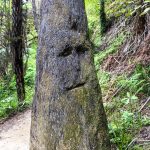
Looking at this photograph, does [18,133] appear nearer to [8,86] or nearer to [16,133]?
[16,133]

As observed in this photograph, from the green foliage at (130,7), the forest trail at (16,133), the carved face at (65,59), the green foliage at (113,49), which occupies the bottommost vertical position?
the forest trail at (16,133)

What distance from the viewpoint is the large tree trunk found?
13.4 ft

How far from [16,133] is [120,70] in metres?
2.94

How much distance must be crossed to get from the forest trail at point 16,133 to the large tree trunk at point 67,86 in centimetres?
261

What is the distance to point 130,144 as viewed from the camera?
4777mm

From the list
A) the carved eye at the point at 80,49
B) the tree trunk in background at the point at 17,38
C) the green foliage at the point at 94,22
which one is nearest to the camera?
the carved eye at the point at 80,49

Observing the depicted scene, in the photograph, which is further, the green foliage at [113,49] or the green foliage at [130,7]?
the green foliage at [113,49]

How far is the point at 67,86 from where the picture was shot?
4.09m

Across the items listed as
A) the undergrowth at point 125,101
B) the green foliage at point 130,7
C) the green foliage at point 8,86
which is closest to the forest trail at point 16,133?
the green foliage at point 8,86

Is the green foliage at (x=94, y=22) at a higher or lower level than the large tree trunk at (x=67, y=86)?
higher

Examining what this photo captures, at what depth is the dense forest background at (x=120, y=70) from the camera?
5.31 m

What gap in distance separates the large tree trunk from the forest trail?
2.61m

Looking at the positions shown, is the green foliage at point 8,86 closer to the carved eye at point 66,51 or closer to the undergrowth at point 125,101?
the undergrowth at point 125,101

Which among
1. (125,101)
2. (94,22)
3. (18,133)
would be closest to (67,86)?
(125,101)
